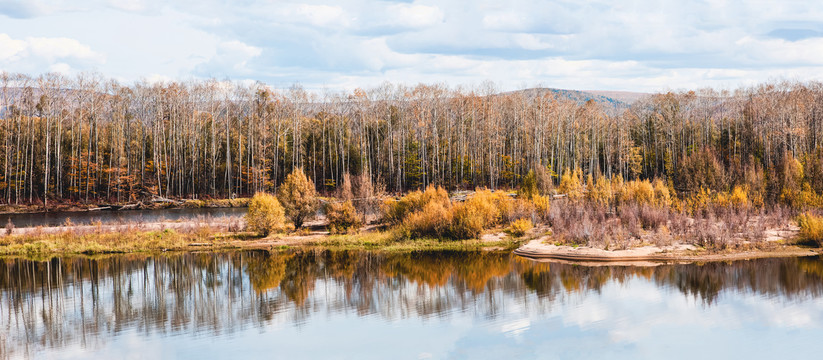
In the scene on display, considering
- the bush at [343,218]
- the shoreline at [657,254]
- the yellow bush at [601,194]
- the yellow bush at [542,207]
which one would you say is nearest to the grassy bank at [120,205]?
the bush at [343,218]

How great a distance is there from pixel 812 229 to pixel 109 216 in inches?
1649

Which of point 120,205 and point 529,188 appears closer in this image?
point 529,188

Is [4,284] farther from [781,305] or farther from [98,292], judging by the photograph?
[781,305]

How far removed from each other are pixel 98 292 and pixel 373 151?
44075mm

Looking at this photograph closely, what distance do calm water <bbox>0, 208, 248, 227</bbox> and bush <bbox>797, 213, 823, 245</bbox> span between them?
3074 cm

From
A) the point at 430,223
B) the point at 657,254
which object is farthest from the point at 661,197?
the point at 430,223

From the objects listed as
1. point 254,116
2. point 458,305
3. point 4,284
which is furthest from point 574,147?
point 4,284

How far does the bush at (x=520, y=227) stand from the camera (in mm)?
28734

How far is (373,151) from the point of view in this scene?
2457 inches

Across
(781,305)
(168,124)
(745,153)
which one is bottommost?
(781,305)

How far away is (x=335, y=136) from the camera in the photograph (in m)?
59.4

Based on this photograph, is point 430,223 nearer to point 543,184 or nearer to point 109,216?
point 543,184

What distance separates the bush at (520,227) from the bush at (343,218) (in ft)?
25.4

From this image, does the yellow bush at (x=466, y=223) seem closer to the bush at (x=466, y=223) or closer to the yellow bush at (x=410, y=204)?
the bush at (x=466, y=223)
